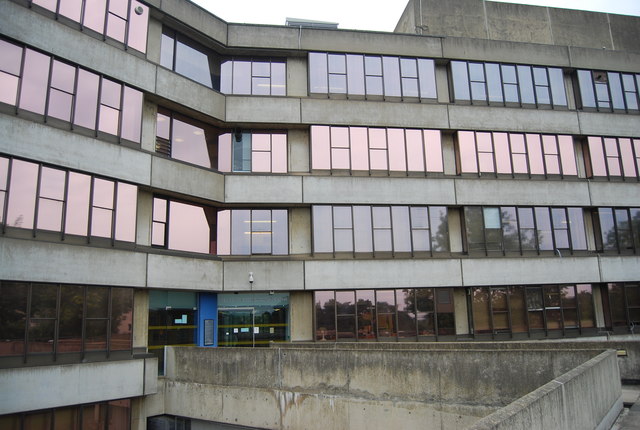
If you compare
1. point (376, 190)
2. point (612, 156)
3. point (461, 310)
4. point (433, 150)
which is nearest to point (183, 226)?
point (376, 190)

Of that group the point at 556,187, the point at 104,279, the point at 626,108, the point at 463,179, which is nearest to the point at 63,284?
the point at 104,279

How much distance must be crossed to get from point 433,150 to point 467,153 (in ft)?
6.28

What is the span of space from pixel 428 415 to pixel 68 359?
12.1 metres

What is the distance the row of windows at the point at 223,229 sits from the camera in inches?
929

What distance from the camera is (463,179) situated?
27.9 meters

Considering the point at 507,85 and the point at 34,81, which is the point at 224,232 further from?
the point at 507,85

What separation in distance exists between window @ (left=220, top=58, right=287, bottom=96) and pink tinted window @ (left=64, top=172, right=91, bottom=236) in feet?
32.5

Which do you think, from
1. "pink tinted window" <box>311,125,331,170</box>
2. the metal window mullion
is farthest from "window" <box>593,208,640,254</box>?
the metal window mullion

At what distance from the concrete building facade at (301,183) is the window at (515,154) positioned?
0.40 feet

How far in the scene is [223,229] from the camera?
25828 millimetres

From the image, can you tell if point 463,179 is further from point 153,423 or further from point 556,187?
point 153,423

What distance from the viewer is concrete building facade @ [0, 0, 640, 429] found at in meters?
18.4

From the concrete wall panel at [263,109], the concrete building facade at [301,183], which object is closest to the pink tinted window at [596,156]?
the concrete building facade at [301,183]

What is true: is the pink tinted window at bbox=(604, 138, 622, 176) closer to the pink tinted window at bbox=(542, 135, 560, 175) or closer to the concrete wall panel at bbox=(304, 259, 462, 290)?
the pink tinted window at bbox=(542, 135, 560, 175)
